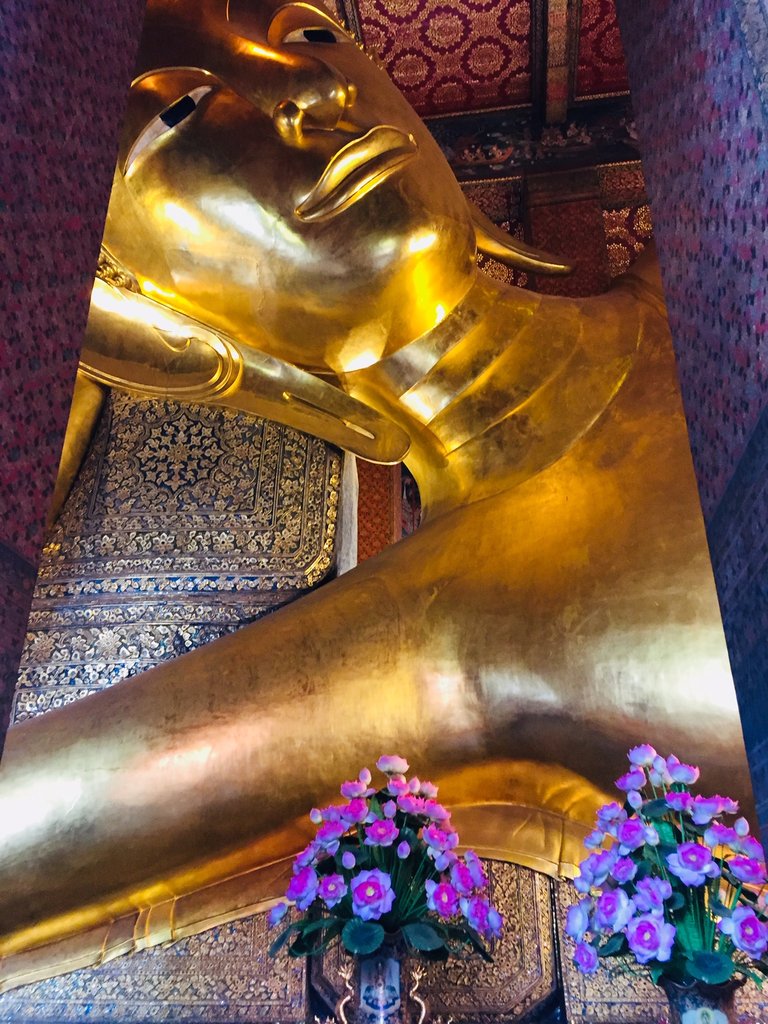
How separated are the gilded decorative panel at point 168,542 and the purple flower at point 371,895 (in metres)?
1.04

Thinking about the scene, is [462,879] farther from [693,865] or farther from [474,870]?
[693,865]

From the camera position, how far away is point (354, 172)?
1.88m

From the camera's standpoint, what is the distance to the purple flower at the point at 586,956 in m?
1.04

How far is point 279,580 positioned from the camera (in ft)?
7.17

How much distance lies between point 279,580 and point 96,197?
1.34 meters

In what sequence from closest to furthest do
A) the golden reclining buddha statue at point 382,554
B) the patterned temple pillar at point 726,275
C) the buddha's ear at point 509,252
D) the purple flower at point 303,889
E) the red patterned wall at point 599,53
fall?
the patterned temple pillar at point 726,275, the purple flower at point 303,889, the golden reclining buddha statue at point 382,554, the buddha's ear at point 509,252, the red patterned wall at point 599,53

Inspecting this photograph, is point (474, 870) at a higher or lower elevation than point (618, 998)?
higher

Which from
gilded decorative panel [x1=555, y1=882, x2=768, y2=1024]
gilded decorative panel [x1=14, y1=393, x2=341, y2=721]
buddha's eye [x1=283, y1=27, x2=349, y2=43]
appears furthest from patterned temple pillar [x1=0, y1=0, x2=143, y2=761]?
gilded decorative panel [x1=14, y1=393, x2=341, y2=721]

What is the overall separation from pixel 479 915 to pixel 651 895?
249 mm

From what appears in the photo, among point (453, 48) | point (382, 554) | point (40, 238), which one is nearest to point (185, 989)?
point (382, 554)

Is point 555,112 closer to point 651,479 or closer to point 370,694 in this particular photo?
point 651,479

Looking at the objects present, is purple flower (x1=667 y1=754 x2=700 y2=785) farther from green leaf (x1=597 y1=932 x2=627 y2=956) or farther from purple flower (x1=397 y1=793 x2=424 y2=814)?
purple flower (x1=397 y1=793 x2=424 y2=814)

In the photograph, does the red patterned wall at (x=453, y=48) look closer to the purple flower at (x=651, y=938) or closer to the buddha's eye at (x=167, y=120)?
the buddha's eye at (x=167, y=120)

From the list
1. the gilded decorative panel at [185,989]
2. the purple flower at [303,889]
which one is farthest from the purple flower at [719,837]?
the gilded decorative panel at [185,989]
